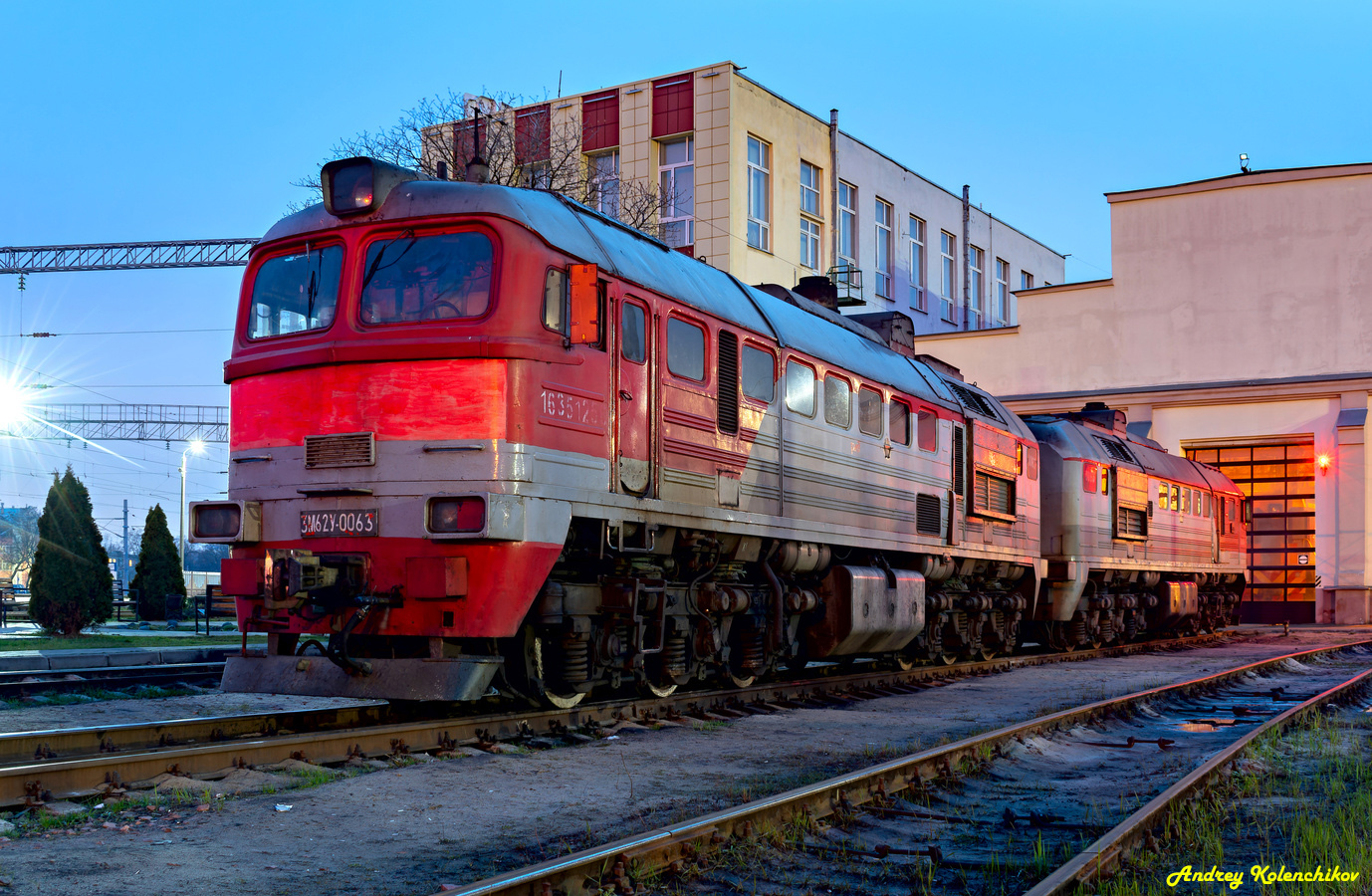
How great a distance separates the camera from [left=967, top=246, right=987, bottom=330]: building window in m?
48.3

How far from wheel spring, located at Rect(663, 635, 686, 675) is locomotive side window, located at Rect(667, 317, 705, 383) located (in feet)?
7.42

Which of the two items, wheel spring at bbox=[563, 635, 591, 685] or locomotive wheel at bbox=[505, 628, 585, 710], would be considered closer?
locomotive wheel at bbox=[505, 628, 585, 710]

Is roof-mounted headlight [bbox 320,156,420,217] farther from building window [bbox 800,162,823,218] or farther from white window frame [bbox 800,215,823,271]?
building window [bbox 800,162,823,218]

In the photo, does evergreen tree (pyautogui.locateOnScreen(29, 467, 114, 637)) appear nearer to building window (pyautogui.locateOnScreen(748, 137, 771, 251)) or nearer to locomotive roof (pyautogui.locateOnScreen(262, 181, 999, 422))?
locomotive roof (pyautogui.locateOnScreen(262, 181, 999, 422))

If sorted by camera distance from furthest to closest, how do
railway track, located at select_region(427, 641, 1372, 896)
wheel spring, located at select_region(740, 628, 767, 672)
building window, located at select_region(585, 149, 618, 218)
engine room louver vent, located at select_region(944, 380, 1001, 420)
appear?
building window, located at select_region(585, 149, 618, 218)
engine room louver vent, located at select_region(944, 380, 1001, 420)
wheel spring, located at select_region(740, 628, 767, 672)
railway track, located at select_region(427, 641, 1372, 896)

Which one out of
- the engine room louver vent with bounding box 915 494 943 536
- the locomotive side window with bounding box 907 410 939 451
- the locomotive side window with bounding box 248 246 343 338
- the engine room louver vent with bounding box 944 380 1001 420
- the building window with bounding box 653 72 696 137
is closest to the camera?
the locomotive side window with bounding box 248 246 343 338

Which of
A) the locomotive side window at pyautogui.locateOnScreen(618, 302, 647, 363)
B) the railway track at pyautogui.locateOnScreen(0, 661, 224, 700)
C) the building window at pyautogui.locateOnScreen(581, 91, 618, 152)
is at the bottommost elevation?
the railway track at pyautogui.locateOnScreen(0, 661, 224, 700)

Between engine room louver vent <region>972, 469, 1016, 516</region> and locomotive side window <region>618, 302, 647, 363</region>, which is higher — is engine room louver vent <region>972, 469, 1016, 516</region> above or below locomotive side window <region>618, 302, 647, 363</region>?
below

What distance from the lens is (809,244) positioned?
38781mm

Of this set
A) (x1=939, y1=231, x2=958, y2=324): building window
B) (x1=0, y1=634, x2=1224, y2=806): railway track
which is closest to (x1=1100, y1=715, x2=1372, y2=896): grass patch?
(x1=0, y1=634, x2=1224, y2=806): railway track

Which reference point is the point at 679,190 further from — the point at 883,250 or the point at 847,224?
the point at 883,250

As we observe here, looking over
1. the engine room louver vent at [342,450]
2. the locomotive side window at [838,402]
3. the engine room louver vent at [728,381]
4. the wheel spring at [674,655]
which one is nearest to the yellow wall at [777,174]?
the locomotive side window at [838,402]

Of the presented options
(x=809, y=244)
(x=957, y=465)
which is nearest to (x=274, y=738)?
(x=957, y=465)

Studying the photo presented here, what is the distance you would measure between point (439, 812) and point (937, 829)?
103 inches
